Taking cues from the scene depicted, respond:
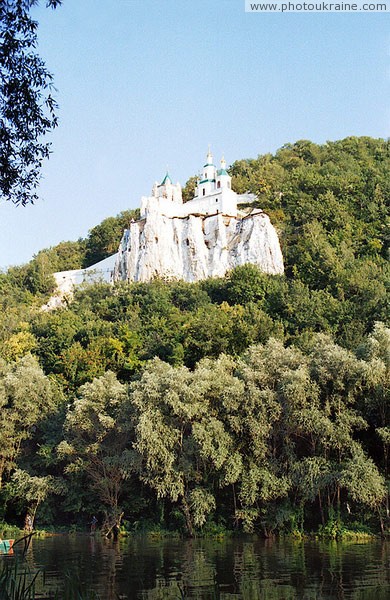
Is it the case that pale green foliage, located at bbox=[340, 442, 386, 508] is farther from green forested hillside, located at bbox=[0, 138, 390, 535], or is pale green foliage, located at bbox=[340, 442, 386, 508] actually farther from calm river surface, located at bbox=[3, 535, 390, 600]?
calm river surface, located at bbox=[3, 535, 390, 600]

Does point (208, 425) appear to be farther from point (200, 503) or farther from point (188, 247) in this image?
point (188, 247)

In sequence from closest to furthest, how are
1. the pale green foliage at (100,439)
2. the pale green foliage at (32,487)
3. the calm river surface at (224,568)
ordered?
the calm river surface at (224,568) < the pale green foliage at (100,439) < the pale green foliage at (32,487)

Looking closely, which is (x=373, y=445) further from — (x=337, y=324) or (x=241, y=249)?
(x=241, y=249)

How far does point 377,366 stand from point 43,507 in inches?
733

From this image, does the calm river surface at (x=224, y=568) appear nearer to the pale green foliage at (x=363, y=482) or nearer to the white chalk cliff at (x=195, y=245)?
the pale green foliage at (x=363, y=482)

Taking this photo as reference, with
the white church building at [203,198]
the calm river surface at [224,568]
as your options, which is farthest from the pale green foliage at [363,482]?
the white church building at [203,198]

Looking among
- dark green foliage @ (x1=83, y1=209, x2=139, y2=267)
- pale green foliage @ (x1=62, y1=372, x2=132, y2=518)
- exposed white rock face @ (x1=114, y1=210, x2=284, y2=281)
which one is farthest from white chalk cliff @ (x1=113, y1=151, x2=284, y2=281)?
pale green foliage @ (x1=62, y1=372, x2=132, y2=518)

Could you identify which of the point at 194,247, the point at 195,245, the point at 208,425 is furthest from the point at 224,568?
the point at 195,245

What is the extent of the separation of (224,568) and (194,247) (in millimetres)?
60107

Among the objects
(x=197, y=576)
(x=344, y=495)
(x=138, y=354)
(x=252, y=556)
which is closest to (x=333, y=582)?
(x=197, y=576)

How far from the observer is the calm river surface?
16.0m

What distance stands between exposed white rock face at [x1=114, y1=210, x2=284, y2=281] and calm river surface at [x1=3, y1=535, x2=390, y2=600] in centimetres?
4917

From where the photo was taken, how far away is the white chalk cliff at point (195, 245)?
246 feet

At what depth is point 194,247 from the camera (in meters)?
78.4
